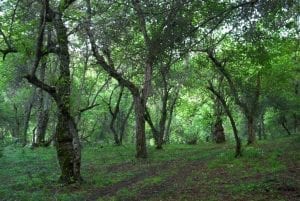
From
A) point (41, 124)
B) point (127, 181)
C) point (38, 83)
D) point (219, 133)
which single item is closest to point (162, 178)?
point (127, 181)

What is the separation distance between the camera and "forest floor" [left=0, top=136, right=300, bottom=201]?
13625mm

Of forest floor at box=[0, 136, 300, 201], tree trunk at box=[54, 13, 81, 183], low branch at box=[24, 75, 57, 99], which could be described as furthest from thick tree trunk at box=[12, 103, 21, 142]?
low branch at box=[24, 75, 57, 99]

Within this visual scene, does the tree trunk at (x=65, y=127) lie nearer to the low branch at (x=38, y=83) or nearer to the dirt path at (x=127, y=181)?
the low branch at (x=38, y=83)

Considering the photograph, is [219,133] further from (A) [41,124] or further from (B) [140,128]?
(B) [140,128]

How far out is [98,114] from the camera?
52.8m

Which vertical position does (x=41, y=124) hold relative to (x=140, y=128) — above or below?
above

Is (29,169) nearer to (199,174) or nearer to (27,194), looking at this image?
(27,194)

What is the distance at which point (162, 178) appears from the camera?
17344 millimetres

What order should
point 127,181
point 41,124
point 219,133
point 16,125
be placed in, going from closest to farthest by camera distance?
point 127,181 → point 41,124 → point 219,133 → point 16,125

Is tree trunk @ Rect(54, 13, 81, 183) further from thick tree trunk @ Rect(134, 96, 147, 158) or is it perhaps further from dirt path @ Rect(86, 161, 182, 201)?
thick tree trunk @ Rect(134, 96, 147, 158)

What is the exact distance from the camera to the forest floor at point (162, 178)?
13625mm

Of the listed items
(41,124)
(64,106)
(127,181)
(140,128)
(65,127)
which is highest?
(41,124)

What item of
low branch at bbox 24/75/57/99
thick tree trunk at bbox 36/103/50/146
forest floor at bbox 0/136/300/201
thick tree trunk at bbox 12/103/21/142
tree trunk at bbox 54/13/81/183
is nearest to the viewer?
forest floor at bbox 0/136/300/201

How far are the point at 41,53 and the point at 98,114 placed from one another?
3925 cm
